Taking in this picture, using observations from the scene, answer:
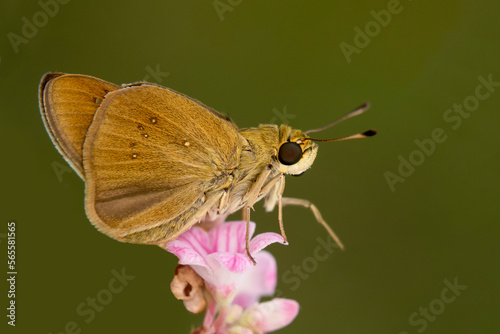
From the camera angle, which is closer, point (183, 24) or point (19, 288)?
point (19, 288)

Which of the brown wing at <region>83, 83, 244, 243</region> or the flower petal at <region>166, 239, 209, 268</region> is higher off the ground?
the brown wing at <region>83, 83, 244, 243</region>

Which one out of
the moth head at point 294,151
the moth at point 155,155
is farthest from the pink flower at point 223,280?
the moth head at point 294,151

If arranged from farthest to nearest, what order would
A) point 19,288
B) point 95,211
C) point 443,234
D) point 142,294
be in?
point 443,234
point 142,294
point 19,288
point 95,211

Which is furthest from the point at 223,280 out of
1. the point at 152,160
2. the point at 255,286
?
the point at 152,160

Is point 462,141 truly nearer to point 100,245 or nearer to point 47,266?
point 100,245

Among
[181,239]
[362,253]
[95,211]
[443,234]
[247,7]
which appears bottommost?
[443,234]

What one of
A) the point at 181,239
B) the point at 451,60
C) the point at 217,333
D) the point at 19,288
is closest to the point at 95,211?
the point at 181,239

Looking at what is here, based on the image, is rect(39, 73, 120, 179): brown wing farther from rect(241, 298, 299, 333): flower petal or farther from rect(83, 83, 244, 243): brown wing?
rect(241, 298, 299, 333): flower petal

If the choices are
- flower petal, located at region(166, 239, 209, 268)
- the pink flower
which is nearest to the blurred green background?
the pink flower
